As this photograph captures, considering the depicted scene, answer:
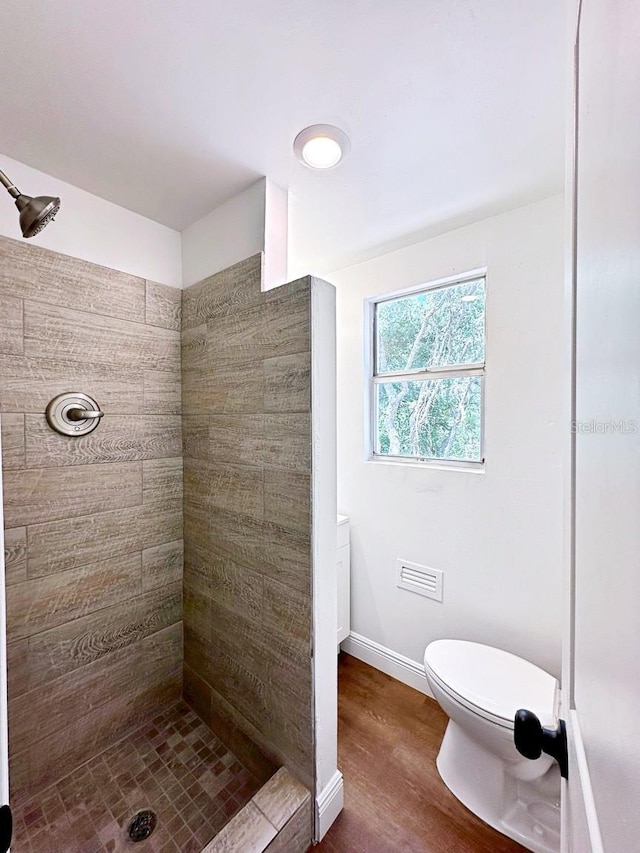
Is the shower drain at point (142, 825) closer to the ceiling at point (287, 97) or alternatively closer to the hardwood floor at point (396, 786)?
the hardwood floor at point (396, 786)

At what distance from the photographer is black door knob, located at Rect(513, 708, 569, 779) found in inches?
23.4

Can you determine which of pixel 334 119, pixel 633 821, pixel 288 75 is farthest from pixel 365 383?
pixel 633 821

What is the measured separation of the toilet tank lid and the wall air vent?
265 millimetres

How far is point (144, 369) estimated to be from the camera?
1.67 meters

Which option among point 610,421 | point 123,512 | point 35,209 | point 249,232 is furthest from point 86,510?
point 610,421

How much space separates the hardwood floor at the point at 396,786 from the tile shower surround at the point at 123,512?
0.25 meters

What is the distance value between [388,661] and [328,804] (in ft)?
2.78

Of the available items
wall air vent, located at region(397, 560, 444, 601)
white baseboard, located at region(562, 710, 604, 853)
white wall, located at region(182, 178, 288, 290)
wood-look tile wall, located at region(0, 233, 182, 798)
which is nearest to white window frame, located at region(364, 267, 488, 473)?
wall air vent, located at region(397, 560, 444, 601)

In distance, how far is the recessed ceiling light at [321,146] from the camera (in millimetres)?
1150

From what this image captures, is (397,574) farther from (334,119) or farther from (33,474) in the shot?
(334,119)

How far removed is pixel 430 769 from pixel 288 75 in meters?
2.46

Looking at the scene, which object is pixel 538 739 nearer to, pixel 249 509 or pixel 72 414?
pixel 249 509

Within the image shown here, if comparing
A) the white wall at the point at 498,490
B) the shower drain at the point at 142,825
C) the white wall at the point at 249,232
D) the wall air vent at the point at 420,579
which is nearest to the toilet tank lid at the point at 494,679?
the white wall at the point at 498,490

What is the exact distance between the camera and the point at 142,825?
4.07ft
